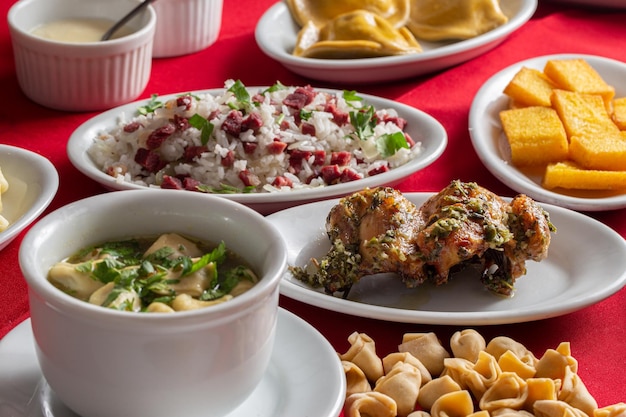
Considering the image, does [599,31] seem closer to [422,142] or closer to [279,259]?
[422,142]

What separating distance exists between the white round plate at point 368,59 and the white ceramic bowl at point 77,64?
52 cm

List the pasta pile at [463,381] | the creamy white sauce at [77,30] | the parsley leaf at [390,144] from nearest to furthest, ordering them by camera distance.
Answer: the pasta pile at [463,381]
the parsley leaf at [390,144]
the creamy white sauce at [77,30]

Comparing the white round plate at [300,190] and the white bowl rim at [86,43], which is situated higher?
the white bowl rim at [86,43]

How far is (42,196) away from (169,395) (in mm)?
990

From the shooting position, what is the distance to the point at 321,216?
2.42m

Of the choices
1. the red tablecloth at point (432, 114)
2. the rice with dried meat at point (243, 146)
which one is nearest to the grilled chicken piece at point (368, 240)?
the red tablecloth at point (432, 114)

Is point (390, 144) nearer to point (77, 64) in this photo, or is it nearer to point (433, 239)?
point (433, 239)

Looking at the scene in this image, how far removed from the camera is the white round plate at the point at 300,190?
8.13 ft

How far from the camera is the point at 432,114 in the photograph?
3.28m

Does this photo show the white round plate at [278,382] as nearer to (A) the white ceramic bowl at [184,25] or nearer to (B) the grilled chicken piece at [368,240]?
(B) the grilled chicken piece at [368,240]

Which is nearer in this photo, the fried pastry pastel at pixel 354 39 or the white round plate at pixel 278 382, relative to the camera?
the white round plate at pixel 278 382

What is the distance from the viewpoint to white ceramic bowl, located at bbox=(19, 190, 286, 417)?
A: 54.5 inches

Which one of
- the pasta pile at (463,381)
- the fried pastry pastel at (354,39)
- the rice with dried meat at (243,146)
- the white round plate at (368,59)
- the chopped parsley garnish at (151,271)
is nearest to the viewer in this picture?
the chopped parsley garnish at (151,271)

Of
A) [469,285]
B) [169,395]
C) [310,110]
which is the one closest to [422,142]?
[310,110]
